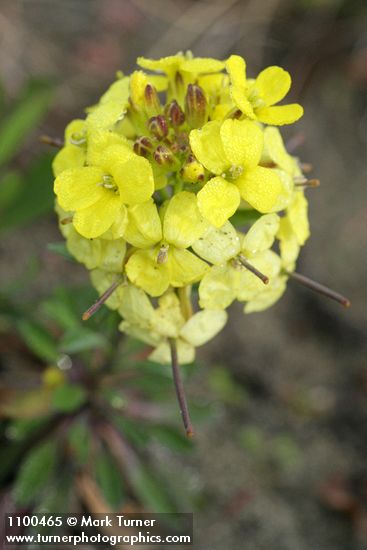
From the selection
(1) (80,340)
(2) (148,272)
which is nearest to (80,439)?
(1) (80,340)

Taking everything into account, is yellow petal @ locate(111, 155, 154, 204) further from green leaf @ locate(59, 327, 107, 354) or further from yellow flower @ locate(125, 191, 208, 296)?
green leaf @ locate(59, 327, 107, 354)

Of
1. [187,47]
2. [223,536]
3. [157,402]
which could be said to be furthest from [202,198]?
[187,47]

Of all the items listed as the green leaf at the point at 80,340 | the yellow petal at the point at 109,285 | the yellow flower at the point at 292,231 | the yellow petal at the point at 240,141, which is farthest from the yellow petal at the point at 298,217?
the green leaf at the point at 80,340

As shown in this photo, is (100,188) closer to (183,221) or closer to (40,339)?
(183,221)

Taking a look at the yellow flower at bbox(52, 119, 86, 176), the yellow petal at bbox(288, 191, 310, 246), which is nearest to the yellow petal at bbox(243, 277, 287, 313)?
the yellow petal at bbox(288, 191, 310, 246)

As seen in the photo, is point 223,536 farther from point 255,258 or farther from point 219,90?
point 219,90

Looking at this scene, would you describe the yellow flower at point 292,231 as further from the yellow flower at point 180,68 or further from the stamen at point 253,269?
the yellow flower at point 180,68
